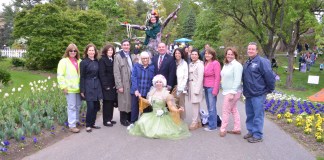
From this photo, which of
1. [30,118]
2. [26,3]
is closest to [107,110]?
[30,118]

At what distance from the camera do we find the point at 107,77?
7.05 m

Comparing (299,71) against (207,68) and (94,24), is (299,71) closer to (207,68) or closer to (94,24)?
(94,24)

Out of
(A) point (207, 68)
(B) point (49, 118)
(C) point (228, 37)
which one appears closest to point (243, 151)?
(A) point (207, 68)

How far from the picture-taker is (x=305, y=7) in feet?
54.7

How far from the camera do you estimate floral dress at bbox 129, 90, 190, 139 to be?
640cm

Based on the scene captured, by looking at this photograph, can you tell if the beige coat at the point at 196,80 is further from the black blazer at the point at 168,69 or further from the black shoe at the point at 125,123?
the black shoe at the point at 125,123

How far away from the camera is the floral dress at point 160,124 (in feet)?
21.0

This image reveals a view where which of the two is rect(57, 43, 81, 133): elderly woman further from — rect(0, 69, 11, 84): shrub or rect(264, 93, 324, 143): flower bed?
rect(0, 69, 11, 84): shrub

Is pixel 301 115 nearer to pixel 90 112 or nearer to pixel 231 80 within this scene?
pixel 231 80

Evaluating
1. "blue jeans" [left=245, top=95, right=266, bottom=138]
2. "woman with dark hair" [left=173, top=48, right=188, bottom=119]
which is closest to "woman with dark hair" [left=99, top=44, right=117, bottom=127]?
"woman with dark hair" [left=173, top=48, right=188, bottom=119]

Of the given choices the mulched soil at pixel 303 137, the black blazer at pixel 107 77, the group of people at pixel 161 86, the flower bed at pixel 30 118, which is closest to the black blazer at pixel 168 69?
the group of people at pixel 161 86

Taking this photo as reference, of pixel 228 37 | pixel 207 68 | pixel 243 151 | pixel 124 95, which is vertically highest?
pixel 228 37

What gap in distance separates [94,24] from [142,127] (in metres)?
16.1

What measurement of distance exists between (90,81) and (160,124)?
5.65ft
